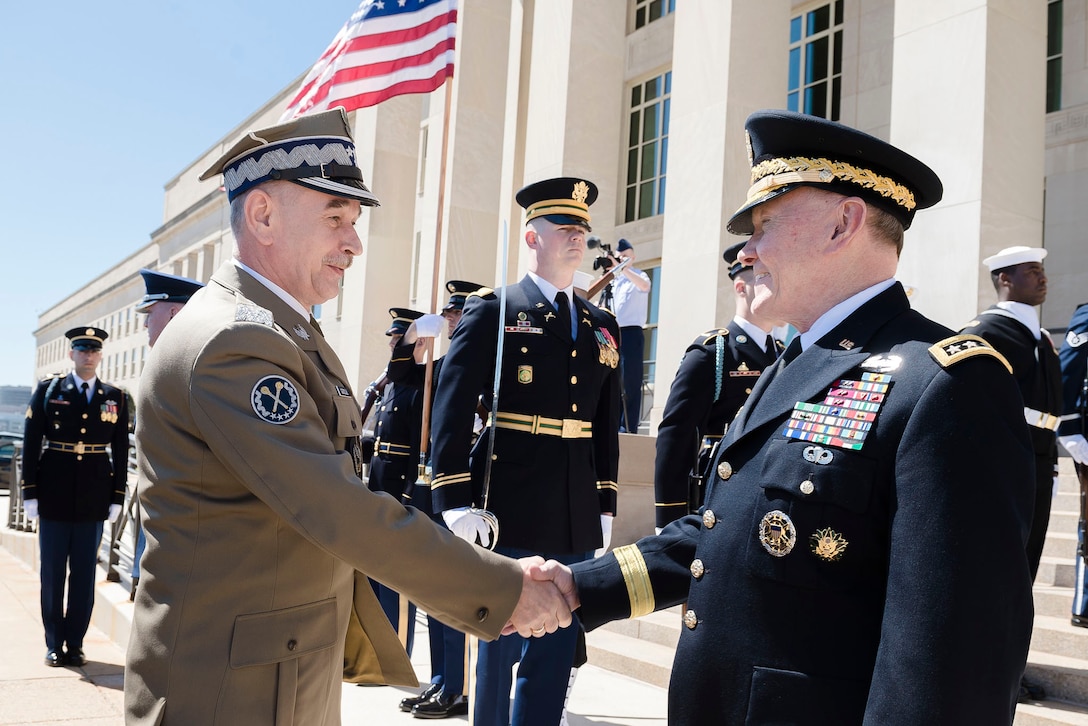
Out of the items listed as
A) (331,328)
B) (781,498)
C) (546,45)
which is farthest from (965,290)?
(331,328)

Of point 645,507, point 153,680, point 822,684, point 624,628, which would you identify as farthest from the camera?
point 645,507

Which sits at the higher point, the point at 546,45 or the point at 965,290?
the point at 546,45

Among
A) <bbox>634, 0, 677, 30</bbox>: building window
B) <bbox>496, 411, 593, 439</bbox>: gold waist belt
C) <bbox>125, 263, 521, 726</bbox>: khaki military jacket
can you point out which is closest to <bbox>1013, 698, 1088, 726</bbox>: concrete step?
<bbox>496, 411, 593, 439</bbox>: gold waist belt

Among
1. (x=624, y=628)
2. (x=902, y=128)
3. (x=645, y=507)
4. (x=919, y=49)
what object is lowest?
(x=624, y=628)

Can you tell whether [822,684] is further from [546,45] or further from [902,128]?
[546,45]

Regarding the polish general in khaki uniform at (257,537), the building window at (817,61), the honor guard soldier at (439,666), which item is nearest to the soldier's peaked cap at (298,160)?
the polish general in khaki uniform at (257,537)

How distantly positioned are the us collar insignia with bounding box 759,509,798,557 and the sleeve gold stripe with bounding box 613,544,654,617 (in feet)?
1.77

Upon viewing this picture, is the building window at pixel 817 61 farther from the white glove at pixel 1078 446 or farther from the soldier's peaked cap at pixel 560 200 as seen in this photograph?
the soldier's peaked cap at pixel 560 200

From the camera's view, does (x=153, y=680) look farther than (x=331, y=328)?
No

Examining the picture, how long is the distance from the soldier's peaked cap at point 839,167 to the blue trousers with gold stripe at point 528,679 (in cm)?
229

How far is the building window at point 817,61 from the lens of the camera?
13.4 metres

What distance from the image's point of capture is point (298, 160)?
7.82ft

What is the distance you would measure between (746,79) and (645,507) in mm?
4567

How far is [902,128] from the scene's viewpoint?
24.5 ft
